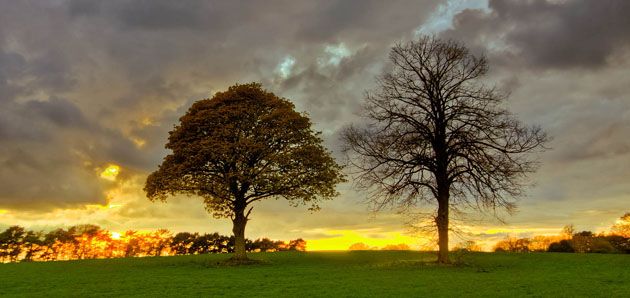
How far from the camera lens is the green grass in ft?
83.7

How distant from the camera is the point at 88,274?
3991 centimetres

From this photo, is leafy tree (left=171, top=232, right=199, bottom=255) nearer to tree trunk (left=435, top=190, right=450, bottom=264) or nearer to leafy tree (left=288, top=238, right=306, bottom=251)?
leafy tree (left=288, top=238, right=306, bottom=251)

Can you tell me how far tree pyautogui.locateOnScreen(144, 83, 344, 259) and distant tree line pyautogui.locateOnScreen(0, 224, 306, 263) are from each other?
4814 centimetres

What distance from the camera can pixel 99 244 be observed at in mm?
94625

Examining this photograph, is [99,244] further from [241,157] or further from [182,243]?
[241,157]

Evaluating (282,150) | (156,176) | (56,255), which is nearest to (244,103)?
(282,150)

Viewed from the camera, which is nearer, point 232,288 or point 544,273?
point 232,288

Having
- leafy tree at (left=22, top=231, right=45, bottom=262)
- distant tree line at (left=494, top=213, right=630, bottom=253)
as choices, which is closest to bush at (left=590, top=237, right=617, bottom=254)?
distant tree line at (left=494, top=213, right=630, bottom=253)

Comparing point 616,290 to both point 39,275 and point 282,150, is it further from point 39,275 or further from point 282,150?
point 39,275

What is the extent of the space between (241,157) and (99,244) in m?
63.6

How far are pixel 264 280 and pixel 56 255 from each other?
2969 inches

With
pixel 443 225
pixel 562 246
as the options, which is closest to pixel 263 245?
pixel 562 246

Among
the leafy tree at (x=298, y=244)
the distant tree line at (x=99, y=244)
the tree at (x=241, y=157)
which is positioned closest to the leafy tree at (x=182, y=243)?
the distant tree line at (x=99, y=244)

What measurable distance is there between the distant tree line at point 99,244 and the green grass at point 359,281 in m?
50.7
